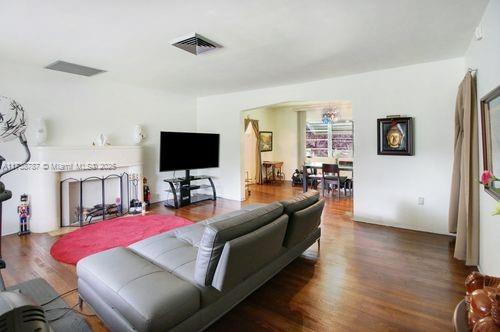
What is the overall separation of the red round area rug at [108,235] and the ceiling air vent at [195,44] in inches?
101

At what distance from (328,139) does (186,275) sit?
324 inches

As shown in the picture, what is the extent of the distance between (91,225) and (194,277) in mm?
3339

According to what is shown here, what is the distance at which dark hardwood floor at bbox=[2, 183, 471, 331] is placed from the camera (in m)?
2.09

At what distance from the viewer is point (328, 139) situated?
939cm

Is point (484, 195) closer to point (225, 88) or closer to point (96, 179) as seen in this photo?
point (225, 88)

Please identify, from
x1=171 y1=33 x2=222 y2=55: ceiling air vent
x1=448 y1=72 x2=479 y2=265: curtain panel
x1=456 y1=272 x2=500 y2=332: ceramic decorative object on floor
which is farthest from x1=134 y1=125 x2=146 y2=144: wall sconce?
x1=456 y1=272 x2=500 y2=332: ceramic decorative object on floor

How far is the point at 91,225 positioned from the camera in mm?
4438

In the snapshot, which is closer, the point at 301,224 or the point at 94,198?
the point at 301,224

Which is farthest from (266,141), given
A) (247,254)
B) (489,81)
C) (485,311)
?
(485,311)

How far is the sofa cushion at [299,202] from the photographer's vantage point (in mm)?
2586

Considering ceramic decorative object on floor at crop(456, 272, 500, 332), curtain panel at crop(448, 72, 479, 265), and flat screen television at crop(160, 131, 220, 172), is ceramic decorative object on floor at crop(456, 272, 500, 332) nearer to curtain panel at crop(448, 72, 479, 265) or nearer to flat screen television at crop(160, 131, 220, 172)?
curtain panel at crop(448, 72, 479, 265)

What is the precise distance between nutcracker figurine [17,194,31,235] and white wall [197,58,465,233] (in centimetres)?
482

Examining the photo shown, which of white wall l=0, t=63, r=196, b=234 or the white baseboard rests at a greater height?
white wall l=0, t=63, r=196, b=234

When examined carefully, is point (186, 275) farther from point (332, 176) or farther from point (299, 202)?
point (332, 176)
